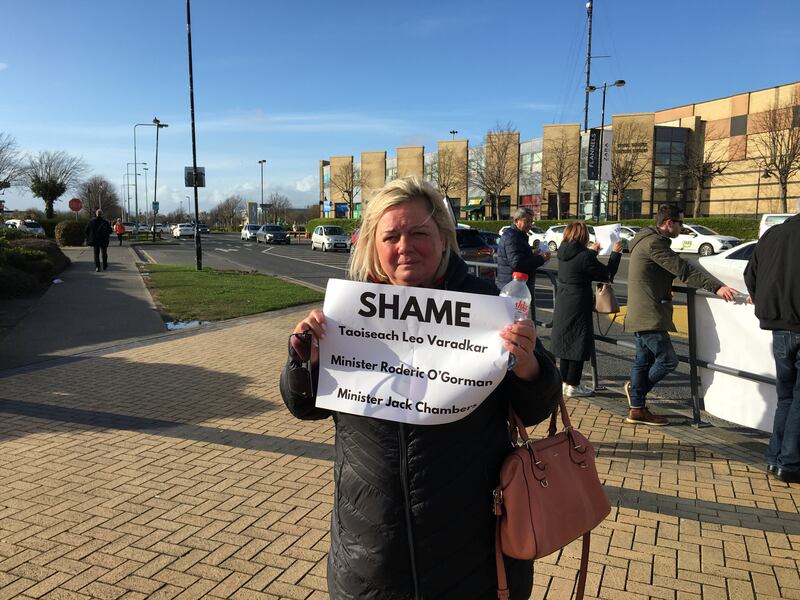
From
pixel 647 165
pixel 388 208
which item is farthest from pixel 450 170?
pixel 388 208

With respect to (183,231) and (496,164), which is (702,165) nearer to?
(496,164)

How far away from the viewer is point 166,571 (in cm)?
322

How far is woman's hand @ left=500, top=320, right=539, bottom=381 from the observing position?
5.56 ft

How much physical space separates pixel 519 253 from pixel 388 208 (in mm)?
5555

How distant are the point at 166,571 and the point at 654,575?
8.09ft

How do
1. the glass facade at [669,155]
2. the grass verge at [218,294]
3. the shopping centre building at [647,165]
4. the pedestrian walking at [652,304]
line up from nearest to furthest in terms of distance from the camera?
the pedestrian walking at [652,304]
the grass verge at [218,294]
the shopping centre building at [647,165]
the glass facade at [669,155]

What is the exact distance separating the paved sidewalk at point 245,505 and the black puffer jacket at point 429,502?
1489 mm

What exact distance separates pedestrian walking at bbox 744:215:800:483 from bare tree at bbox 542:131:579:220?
5276cm

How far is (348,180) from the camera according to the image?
7412 cm

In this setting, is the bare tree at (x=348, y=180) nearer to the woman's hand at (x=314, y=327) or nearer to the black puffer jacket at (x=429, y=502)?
the woman's hand at (x=314, y=327)

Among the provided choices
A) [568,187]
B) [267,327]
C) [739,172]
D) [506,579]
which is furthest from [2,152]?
[739,172]

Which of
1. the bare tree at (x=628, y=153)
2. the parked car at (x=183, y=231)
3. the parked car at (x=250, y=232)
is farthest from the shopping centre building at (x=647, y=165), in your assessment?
the parked car at (x=183, y=231)

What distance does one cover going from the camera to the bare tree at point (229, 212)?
394 feet

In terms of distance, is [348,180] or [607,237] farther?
[348,180]
